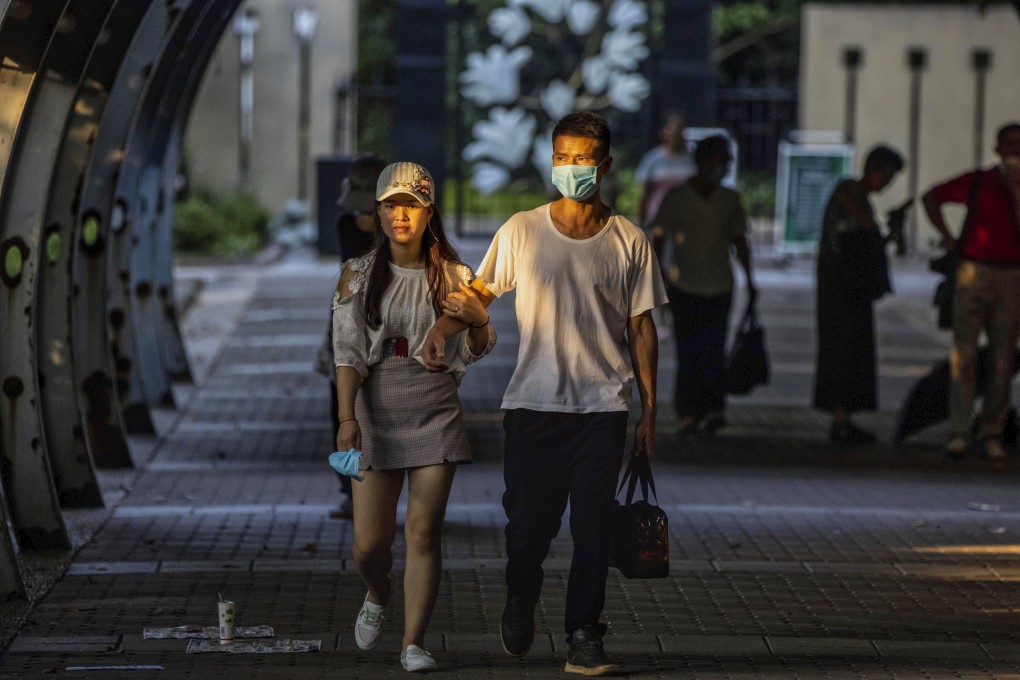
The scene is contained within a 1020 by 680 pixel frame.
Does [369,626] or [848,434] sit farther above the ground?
[369,626]

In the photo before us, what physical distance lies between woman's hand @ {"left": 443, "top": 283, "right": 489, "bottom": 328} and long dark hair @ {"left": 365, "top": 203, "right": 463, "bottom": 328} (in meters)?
0.08

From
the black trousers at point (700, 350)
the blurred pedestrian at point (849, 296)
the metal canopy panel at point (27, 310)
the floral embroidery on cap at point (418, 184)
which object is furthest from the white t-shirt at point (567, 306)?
the black trousers at point (700, 350)

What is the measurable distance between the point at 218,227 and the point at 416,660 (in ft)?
64.0

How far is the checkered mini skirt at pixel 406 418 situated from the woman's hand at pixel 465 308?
0.22 metres

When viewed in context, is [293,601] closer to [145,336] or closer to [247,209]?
[145,336]

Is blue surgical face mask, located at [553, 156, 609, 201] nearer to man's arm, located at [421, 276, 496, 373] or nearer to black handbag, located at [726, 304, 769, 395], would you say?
man's arm, located at [421, 276, 496, 373]

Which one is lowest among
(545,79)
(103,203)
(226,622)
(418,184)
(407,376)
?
→ (226,622)

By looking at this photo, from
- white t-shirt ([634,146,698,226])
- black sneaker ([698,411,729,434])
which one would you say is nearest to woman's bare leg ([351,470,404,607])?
black sneaker ([698,411,729,434])

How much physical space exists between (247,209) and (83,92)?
17405 mm

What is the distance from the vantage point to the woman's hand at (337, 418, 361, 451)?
18.9ft

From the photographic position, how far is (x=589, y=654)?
5.93 m

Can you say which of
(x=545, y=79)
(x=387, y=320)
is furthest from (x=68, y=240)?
(x=545, y=79)

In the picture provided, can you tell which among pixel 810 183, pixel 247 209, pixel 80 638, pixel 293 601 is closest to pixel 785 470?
pixel 293 601

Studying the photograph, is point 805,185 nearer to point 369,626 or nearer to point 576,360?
point 576,360
